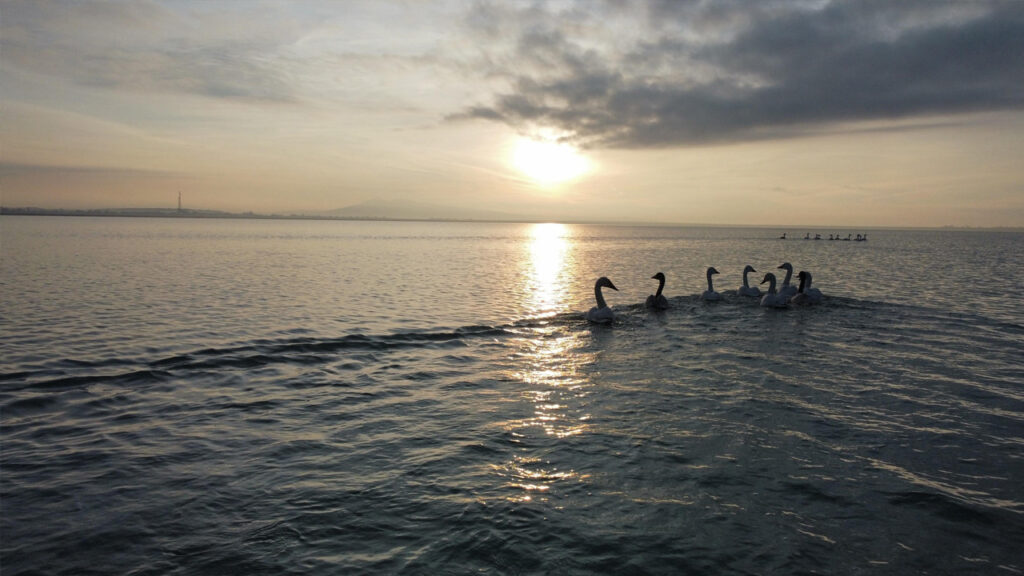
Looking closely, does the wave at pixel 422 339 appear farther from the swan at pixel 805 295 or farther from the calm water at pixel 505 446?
the swan at pixel 805 295

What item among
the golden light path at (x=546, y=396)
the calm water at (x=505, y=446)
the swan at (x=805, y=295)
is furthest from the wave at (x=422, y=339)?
the golden light path at (x=546, y=396)

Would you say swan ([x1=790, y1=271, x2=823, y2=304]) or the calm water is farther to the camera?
swan ([x1=790, y1=271, x2=823, y2=304])

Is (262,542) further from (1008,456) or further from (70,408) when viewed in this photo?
(1008,456)

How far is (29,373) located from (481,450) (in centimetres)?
1188

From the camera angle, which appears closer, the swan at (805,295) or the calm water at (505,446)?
the calm water at (505,446)

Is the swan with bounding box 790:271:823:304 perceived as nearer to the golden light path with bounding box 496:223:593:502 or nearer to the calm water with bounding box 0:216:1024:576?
the calm water with bounding box 0:216:1024:576

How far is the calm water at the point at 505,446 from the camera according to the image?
6.29m

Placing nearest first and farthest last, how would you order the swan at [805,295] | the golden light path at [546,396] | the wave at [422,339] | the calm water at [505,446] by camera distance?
→ the calm water at [505,446]
the golden light path at [546,396]
the wave at [422,339]
the swan at [805,295]

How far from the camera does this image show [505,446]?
9164mm

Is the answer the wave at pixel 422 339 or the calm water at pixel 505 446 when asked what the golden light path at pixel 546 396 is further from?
the wave at pixel 422 339

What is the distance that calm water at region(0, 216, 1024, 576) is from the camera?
20.6 feet

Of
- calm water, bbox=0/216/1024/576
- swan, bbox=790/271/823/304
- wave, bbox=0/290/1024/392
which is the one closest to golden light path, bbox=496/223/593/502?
calm water, bbox=0/216/1024/576

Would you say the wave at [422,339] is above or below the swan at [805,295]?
below

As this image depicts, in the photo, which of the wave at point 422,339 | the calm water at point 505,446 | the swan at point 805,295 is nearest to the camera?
the calm water at point 505,446
